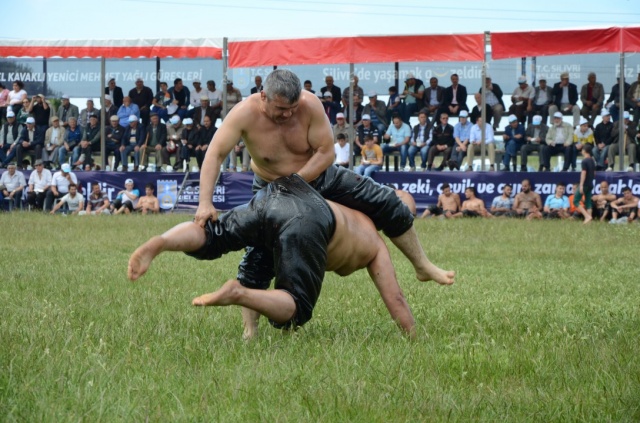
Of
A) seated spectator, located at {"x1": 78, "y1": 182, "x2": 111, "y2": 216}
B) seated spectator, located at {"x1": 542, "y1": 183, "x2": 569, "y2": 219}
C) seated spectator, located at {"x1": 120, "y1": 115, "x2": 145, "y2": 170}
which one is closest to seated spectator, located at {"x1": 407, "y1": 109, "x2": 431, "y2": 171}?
seated spectator, located at {"x1": 542, "y1": 183, "x2": 569, "y2": 219}

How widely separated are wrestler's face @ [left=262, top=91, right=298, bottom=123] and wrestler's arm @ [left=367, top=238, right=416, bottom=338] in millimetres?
969

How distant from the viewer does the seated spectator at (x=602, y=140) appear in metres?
21.4

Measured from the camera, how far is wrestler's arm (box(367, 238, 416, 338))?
249 inches

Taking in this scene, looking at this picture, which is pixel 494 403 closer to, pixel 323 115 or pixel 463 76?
pixel 323 115

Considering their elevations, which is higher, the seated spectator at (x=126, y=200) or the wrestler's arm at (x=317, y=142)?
the wrestler's arm at (x=317, y=142)

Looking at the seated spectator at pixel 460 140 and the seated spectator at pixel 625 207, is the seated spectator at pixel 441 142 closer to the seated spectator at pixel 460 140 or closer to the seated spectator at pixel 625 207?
the seated spectator at pixel 460 140

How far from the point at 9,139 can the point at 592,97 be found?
1375 centimetres

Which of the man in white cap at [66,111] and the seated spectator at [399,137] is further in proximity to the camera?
the man in white cap at [66,111]

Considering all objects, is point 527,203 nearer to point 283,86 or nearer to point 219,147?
point 219,147

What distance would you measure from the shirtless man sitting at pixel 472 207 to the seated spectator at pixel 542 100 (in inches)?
85.0

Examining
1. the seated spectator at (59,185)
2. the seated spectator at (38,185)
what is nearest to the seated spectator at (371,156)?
the seated spectator at (59,185)

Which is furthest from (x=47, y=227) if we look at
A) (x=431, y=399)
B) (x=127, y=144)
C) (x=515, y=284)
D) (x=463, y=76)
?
(x=431, y=399)

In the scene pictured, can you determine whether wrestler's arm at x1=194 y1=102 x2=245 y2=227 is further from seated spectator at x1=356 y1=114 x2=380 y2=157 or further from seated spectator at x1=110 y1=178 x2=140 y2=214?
seated spectator at x1=110 y1=178 x2=140 y2=214

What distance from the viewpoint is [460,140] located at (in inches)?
880
